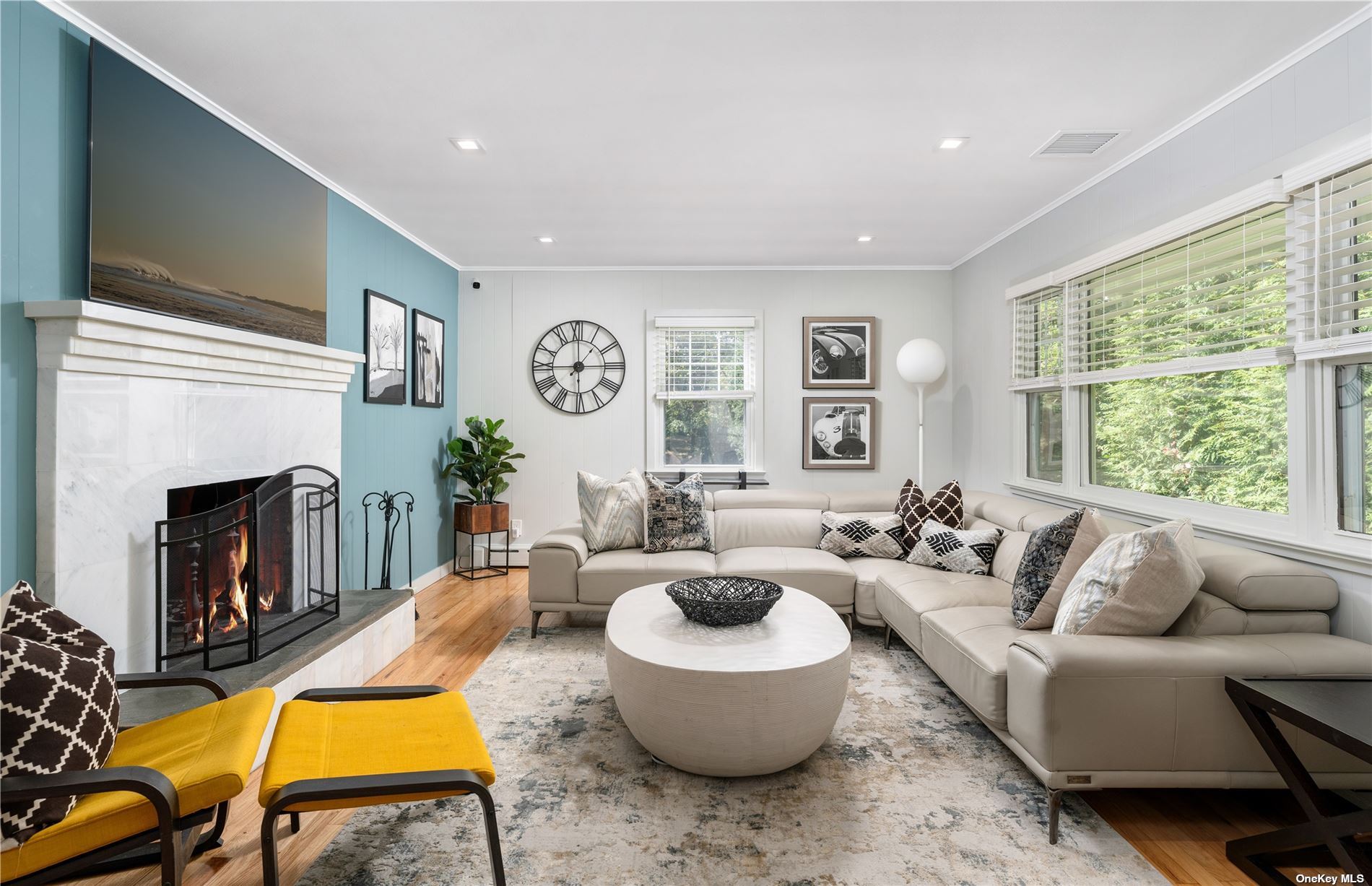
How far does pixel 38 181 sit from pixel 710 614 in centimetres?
262

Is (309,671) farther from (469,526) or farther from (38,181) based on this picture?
(469,526)

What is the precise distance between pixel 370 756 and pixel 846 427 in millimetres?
4476

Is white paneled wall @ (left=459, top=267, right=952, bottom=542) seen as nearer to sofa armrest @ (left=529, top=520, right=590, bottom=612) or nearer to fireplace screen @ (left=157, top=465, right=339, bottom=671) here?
sofa armrest @ (left=529, top=520, right=590, bottom=612)

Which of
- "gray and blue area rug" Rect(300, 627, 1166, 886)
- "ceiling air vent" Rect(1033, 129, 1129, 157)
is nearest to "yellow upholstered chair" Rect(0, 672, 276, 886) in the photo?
"gray and blue area rug" Rect(300, 627, 1166, 886)

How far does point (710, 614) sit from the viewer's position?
2557 millimetres

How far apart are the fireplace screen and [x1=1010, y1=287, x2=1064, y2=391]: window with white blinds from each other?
4.09 metres

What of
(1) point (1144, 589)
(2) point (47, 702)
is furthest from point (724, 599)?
(2) point (47, 702)

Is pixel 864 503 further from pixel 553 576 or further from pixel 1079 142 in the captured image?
pixel 1079 142

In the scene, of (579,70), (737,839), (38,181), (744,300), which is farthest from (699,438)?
(38,181)

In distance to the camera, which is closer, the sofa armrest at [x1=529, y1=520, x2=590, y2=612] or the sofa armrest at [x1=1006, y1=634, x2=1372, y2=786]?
the sofa armrest at [x1=1006, y1=634, x2=1372, y2=786]

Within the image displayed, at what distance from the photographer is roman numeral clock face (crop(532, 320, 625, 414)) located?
18.2ft

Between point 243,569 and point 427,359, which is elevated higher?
point 427,359

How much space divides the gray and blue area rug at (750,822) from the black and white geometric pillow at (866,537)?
1.41 meters

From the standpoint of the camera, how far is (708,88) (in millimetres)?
2504
